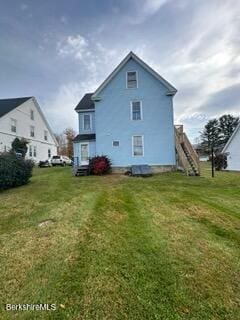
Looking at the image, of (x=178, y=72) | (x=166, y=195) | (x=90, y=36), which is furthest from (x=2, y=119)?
(x=166, y=195)

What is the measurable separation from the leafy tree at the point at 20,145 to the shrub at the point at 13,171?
15.4 meters

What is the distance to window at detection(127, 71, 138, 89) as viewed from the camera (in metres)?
17.8

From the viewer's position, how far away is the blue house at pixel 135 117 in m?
17.4

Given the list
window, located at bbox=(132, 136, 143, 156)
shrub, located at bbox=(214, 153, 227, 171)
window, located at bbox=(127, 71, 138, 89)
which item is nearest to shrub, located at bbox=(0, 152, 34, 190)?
window, located at bbox=(132, 136, 143, 156)

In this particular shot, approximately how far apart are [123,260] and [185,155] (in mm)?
13802

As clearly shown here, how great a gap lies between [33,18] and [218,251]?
1491cm

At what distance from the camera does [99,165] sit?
55.1 feet

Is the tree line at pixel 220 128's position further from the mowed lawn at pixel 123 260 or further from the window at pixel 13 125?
the mowed lawn at pixel 123 260

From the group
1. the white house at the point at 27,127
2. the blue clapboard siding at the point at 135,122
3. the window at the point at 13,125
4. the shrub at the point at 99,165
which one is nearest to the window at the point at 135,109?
the blue clapboard siding at the point at 135,122

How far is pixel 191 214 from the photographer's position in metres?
6.90

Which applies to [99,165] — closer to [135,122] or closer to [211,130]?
[135,122]

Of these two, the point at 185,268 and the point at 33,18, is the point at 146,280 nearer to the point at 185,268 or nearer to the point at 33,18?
the point at 185,268

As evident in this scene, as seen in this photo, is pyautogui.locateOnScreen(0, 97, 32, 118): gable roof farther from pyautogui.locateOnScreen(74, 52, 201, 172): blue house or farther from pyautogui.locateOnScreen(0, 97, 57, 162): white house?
pyautogui.locateOnScreen(74, 52, 201, 172): blue house

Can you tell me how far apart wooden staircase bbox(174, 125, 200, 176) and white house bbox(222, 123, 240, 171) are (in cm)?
1005
